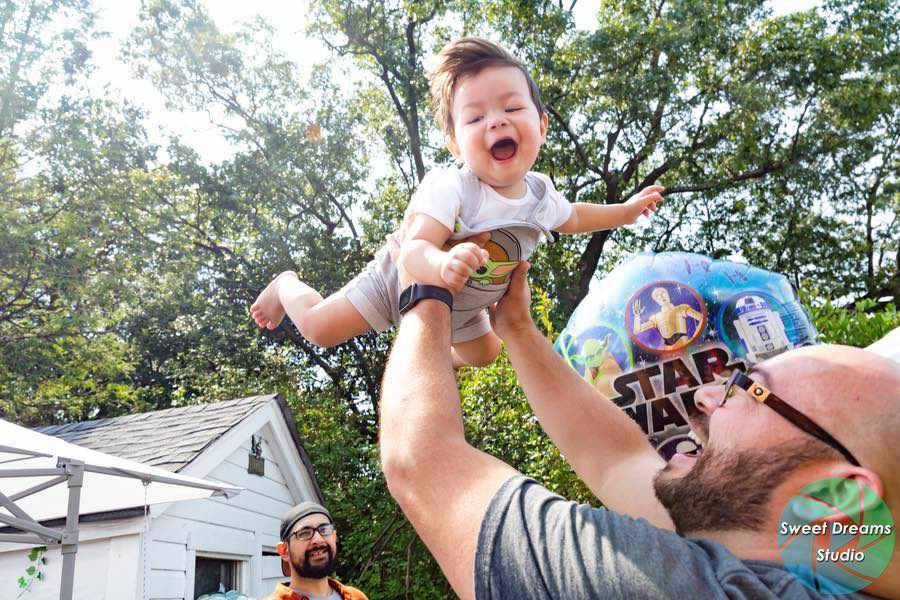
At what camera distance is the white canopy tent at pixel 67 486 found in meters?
4.07

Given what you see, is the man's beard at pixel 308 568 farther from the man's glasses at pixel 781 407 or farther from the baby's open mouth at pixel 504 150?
the man's glasses at pixel 781 407

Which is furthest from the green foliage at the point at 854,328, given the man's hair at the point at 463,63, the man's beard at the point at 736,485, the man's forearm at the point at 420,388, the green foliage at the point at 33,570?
the green foliage at the point at 33,570

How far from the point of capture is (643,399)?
7.86 ft

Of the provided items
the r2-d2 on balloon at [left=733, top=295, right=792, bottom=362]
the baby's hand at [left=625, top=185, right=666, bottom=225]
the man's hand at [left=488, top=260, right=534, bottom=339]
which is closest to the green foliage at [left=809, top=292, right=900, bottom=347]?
the r2-d2 on balloon at [left=733, top=295, right=792, bottom=362]

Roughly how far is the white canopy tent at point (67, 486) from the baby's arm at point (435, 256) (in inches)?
128

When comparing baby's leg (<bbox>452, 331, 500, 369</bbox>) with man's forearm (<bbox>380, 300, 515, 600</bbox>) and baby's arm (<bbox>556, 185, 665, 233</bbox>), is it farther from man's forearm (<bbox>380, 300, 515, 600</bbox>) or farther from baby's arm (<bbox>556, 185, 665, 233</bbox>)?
man's forearm (<bbox>380, 300, 515, 600</bbox>)

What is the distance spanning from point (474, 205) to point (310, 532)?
11.4ft

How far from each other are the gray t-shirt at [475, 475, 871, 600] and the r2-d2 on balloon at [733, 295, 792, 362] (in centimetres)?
132

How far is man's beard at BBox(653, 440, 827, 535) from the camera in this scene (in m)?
1.22

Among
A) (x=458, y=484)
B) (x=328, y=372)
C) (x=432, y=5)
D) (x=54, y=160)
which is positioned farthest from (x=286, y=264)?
(x=458, y=484)

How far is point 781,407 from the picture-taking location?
1.32 meters

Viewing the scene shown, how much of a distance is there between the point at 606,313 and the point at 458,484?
162 centimetres

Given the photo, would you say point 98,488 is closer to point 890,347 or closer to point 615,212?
point 615,212

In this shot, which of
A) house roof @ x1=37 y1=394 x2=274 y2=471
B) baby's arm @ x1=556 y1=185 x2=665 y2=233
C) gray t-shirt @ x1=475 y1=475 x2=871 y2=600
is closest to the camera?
gray t-shirt @ x1=475 y1=475 x2=871 y2=600
